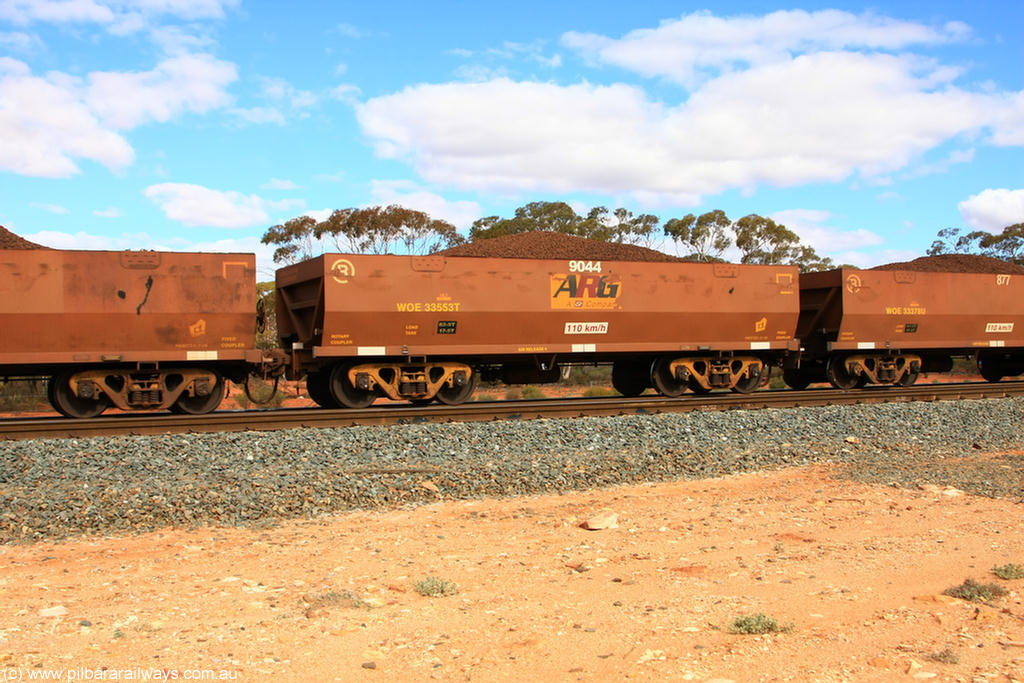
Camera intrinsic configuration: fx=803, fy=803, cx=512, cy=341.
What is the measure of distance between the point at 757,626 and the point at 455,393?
34.1 ft

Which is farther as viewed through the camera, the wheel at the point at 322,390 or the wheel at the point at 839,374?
the wheel at the point at 839,374

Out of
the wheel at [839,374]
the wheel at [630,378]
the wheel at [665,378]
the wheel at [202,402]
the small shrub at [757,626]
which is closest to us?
the small shrub at [757,626]

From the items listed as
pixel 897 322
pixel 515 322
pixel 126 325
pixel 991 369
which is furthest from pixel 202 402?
pixel 991 369

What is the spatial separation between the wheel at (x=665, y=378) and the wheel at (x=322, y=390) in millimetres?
6195

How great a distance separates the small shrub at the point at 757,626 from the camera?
14.2 feet

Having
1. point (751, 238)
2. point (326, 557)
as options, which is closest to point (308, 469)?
point (326, 557)

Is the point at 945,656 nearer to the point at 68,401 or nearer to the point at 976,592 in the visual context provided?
the point at 976,592

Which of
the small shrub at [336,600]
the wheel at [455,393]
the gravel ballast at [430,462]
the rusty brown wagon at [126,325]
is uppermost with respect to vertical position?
the rusty brown wagon at [126,325]

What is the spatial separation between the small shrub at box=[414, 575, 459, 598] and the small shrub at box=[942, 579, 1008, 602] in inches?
121

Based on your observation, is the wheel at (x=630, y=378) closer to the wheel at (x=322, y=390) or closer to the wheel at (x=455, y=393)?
the wheel at (x=455, y=393)

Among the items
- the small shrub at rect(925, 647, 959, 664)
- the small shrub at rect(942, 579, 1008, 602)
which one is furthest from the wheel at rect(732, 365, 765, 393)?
the small shrub at rect(925, 647, 959, 664)

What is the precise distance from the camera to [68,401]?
12.4 meters

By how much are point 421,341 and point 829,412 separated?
6709 millimetres

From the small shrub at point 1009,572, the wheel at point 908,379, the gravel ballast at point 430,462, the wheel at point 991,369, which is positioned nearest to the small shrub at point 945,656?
the small shrub at point 1009,572
